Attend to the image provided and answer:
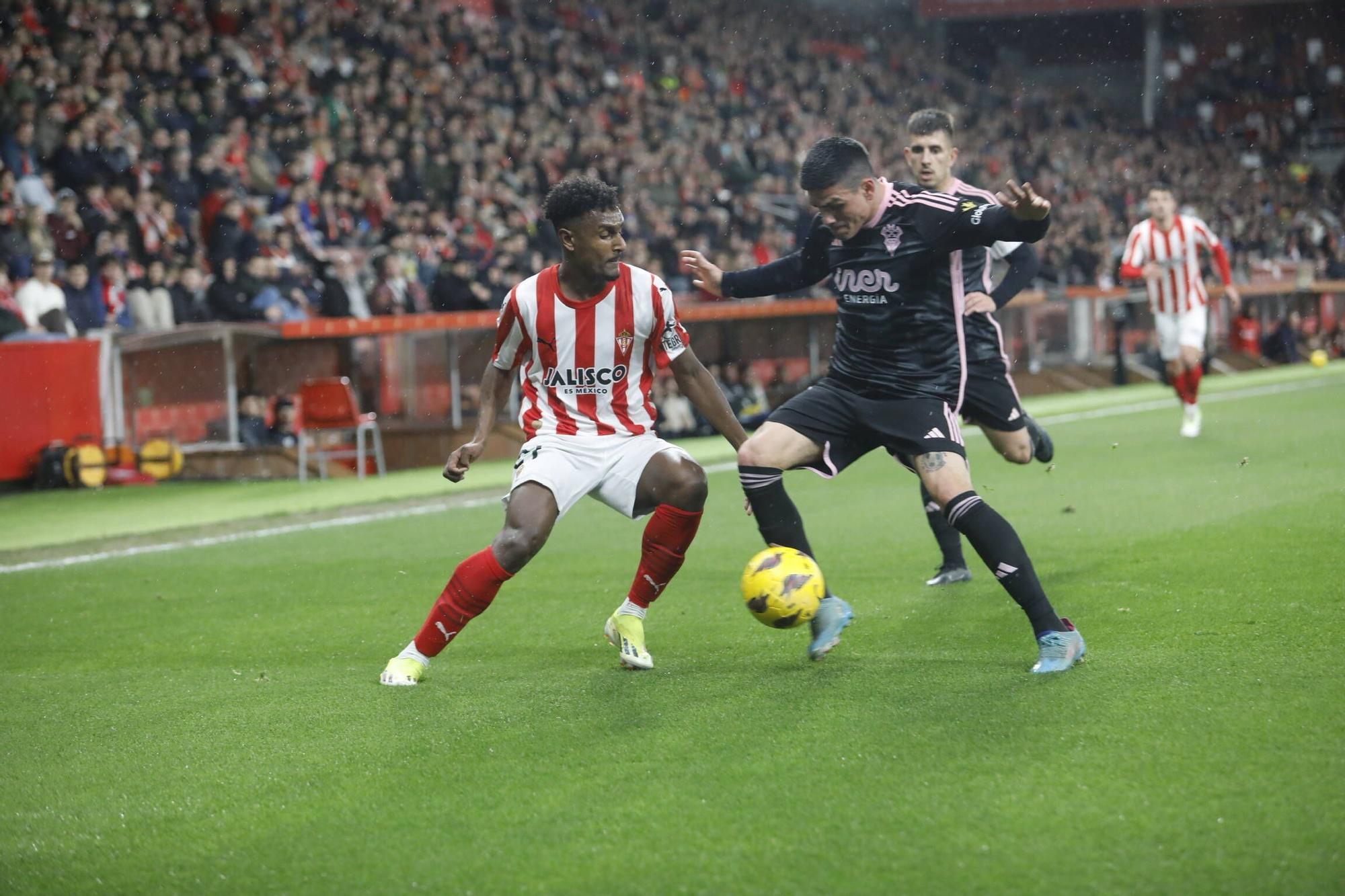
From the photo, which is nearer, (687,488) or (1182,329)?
(687,488)

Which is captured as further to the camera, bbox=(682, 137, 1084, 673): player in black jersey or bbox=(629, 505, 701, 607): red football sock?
bbox=(629, 505, 701, 607): red football sock

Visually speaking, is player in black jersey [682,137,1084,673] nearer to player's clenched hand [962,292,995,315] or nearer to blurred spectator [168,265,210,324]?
player's clenched hand [962,292,995,315]

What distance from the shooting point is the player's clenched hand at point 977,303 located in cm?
616

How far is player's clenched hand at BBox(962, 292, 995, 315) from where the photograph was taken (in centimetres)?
616

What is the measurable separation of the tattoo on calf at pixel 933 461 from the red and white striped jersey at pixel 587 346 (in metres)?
1.02

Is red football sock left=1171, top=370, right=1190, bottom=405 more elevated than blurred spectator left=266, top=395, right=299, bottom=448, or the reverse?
red football sock left=1171, top=370, right=1190, bottom=405

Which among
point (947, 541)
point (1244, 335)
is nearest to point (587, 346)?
point (947, 541)

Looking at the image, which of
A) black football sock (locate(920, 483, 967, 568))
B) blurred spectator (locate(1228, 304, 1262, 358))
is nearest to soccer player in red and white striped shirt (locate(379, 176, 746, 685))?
black football sock (locate(920, 483, 967, 568))

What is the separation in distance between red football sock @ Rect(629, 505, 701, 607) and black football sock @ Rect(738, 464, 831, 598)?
0.23 meters

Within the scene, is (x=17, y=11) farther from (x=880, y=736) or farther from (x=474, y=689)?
(x=880, y=736)

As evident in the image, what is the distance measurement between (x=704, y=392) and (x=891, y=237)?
928 millimetres

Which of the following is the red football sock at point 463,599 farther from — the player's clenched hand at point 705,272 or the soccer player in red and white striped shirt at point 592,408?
the player's clenched hand at point 705,272

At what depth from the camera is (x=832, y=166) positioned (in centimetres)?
526

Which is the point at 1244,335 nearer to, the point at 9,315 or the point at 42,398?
the point at 42,398
